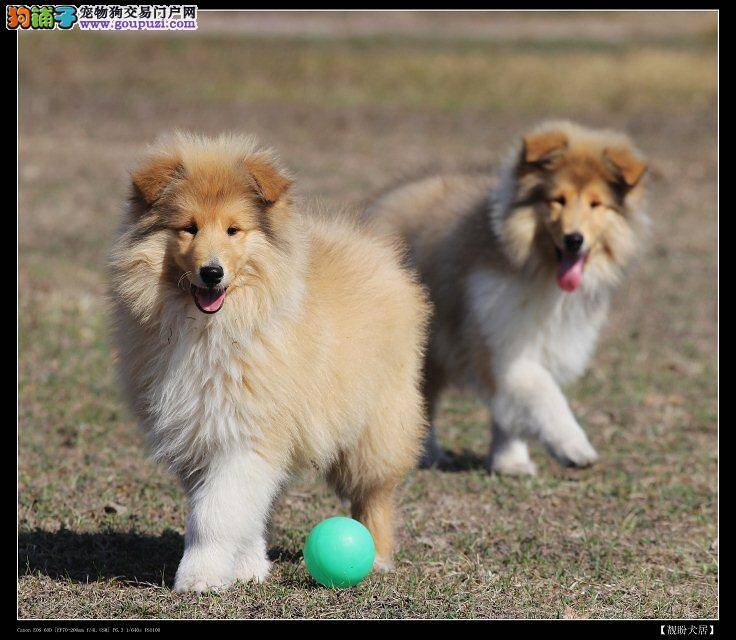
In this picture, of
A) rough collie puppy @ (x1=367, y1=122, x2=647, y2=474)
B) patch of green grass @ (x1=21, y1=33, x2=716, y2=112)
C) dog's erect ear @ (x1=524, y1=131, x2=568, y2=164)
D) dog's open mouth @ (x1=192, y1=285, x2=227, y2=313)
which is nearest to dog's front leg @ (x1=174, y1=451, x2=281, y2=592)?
dog's open mouth @ (x1=192, y1=285, x2=227, y2=313)

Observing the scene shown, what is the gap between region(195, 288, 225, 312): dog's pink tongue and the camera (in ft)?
14.5

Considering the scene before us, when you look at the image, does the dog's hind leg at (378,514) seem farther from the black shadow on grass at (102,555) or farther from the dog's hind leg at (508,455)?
the dog's hind leg at (508,455)

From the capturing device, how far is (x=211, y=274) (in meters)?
4.30

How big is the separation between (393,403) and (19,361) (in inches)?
176

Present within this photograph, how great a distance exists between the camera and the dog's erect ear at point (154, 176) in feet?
14.7

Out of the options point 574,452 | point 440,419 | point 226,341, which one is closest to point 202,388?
point 226,341

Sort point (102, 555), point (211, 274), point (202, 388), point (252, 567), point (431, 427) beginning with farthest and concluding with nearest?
point (431, 427)
point (102, 555)
point (252, 567)
point (202, 388)
point (211, 274)

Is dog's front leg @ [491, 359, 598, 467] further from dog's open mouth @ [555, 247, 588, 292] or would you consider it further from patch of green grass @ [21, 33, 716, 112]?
patch of green grass @ [21, 33, 716, 112]

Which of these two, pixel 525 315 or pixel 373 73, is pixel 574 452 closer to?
pixel 525 315

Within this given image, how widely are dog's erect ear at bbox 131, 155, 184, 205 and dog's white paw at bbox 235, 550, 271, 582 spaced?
1675 mm

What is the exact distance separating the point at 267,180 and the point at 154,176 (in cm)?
49

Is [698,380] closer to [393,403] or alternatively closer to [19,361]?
[393,403]

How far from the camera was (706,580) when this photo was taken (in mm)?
5316

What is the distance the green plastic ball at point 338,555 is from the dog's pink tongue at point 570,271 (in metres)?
2.75
